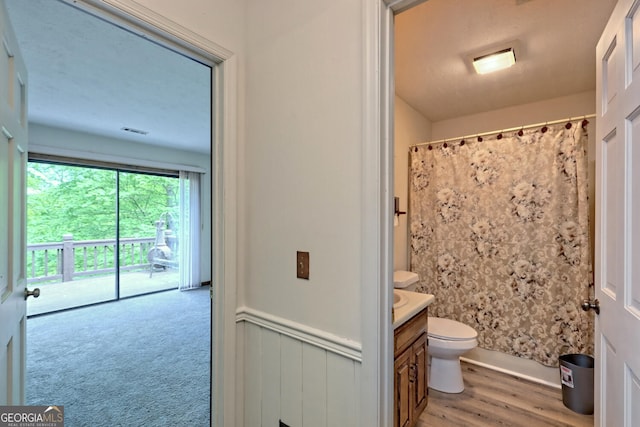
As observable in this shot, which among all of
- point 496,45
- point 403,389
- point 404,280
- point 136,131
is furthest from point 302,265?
point 136,131

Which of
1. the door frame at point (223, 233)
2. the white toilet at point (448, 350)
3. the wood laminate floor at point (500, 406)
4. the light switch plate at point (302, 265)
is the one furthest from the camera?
the white toilet at point (448, 350)

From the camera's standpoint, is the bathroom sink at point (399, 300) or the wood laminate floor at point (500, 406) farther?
the wood laminate floor at point (500, 406)

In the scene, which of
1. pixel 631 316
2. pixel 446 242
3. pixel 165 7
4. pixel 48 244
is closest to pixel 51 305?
pixel 48 244

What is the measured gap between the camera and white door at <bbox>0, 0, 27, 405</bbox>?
1.03 m

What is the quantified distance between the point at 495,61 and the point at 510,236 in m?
1.39

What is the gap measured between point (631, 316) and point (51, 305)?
18.3 ft

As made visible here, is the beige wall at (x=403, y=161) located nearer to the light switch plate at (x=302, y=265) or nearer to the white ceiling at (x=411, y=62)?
the white ceiling at (x=411, y=62)

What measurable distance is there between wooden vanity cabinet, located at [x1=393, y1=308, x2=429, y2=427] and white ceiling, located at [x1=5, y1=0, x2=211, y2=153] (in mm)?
2028

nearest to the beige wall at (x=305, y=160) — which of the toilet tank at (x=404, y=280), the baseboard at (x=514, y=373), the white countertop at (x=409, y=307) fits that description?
the white countertop at (x=409, y=307)

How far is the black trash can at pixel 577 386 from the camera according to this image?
6.33 ft

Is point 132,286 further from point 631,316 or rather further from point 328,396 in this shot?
point 631,316

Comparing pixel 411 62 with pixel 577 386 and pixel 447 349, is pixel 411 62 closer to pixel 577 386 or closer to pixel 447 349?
pixel 447 349

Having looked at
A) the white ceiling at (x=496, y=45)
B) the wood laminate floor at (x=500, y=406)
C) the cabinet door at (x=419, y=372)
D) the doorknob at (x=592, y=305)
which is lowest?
the wood laminate floor at (x=500, y=406)

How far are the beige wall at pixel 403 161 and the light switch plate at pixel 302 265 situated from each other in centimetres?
169
